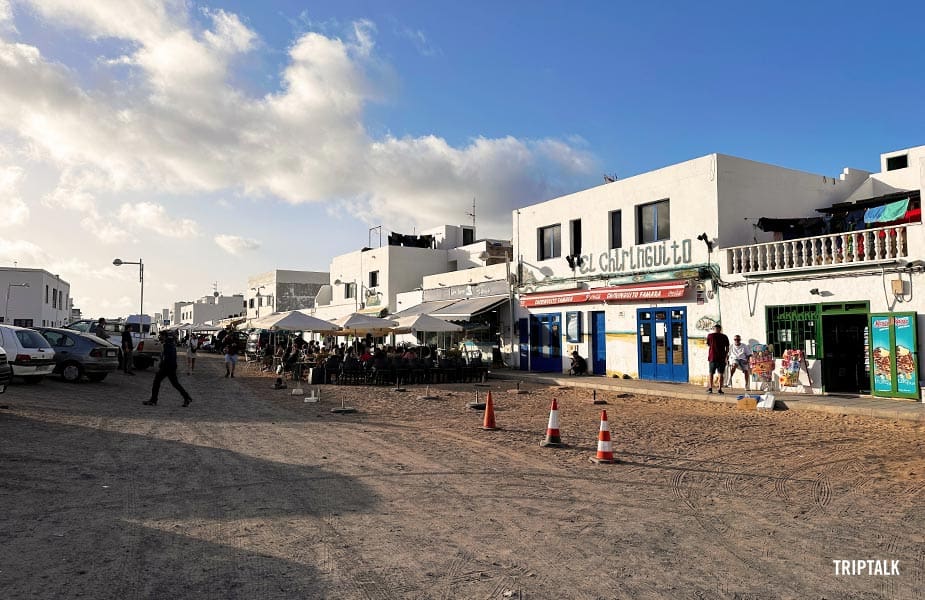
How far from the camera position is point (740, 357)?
17875 millimetres

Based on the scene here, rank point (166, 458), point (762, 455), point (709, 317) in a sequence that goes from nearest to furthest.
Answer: point (166, 458) → point (762, 455) → point (709, 317)

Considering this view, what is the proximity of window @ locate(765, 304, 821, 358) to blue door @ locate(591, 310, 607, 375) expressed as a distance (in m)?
6.61

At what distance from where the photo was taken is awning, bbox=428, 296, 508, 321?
2742 centimetres

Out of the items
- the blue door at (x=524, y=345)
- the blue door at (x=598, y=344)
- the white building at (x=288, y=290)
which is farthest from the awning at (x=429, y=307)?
the white building at (x=288, y=290)

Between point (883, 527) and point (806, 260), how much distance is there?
41.0 feet

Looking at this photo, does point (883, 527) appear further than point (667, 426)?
No

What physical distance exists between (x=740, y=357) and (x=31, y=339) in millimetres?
18229

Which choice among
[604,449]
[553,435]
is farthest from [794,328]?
[604,449]

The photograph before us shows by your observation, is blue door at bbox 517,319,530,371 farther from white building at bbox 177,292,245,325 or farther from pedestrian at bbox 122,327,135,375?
white building at bbox 177,292,245,325

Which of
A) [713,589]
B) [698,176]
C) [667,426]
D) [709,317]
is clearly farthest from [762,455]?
[698,176]

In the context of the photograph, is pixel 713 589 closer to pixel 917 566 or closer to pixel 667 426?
pixel 917 566

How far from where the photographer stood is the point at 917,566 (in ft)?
15.7

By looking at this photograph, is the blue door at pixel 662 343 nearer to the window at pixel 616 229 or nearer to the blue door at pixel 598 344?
the blue door at pixel 598 344

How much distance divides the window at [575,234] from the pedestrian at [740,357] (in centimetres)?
836
